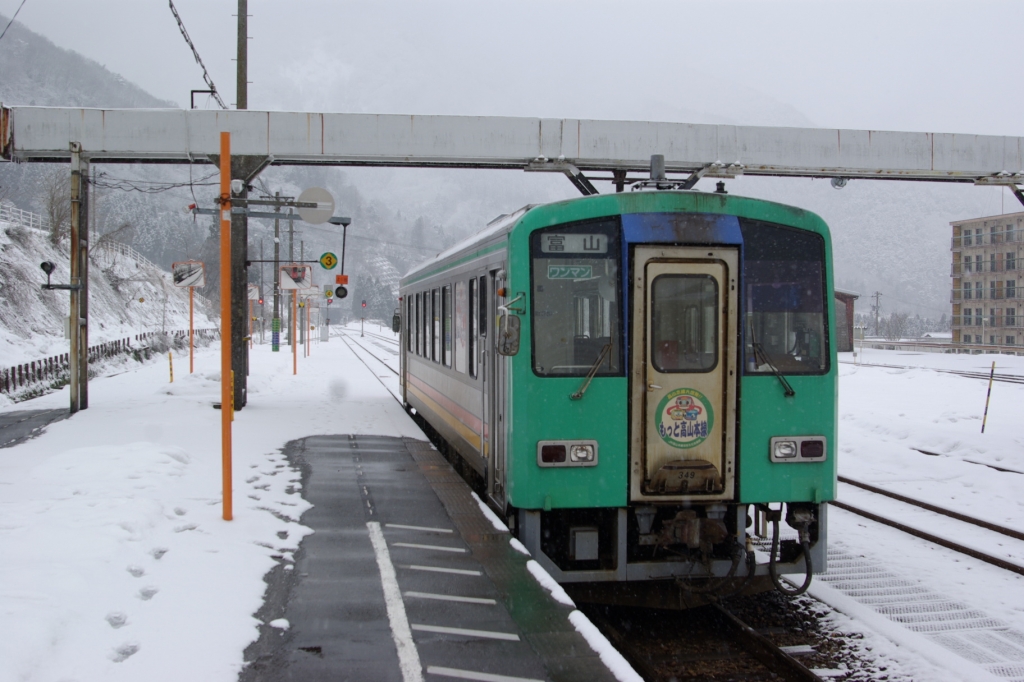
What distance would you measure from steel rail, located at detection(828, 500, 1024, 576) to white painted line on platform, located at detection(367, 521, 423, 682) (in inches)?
165

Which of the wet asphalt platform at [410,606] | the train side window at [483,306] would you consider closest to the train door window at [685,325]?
the wet asphalt platform at [410,606]

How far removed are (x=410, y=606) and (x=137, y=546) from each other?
2235mm

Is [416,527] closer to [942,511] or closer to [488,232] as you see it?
[488,232]

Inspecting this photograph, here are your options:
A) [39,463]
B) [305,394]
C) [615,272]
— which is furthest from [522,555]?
[305,394]

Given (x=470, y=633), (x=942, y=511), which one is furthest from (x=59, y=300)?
(x=470, y=633)

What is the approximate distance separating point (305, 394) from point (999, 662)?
16122 mm

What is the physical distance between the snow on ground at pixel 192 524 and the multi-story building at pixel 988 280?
29044 mm

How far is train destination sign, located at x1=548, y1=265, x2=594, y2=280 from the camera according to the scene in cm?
641

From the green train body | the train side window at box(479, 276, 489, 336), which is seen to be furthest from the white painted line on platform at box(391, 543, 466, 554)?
the train side window at box(479, 276, 489, 336)

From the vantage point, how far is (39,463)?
31.8 feet

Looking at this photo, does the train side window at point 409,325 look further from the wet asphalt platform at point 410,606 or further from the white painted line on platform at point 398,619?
the white painted line on platform at point 398,619

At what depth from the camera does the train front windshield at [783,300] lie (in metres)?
6.45

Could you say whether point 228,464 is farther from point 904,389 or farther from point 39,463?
point 904,389

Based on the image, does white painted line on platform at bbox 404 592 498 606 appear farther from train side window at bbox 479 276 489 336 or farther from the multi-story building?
the multi-story building
